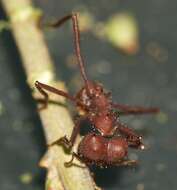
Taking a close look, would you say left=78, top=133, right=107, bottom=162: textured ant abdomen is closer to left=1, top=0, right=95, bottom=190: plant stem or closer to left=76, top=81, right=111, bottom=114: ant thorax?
left=1, top=0, right=95, bottom=190: plant stem

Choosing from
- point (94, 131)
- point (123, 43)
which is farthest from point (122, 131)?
point (123, 43)

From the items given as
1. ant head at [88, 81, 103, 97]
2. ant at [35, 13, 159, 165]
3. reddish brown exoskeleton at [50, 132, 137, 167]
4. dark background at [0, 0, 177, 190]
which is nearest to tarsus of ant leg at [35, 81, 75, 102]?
ant at [35, 13, 159, 165]

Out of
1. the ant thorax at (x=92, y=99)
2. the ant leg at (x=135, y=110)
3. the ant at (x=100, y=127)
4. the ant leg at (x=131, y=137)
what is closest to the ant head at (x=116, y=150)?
the ant at (x=100, y=127)

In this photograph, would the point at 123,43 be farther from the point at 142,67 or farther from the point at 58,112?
the point at 58,112

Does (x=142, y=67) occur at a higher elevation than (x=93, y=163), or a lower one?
higher

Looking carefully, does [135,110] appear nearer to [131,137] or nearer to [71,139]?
[131,137]

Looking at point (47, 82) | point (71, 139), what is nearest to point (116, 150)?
point (71, 139)

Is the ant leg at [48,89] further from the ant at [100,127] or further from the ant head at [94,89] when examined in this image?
the ant head at [94,89]
